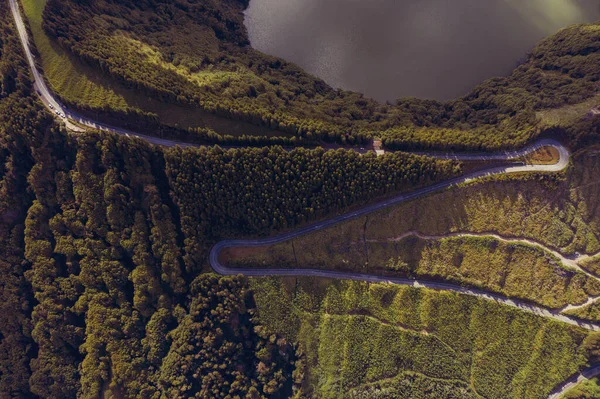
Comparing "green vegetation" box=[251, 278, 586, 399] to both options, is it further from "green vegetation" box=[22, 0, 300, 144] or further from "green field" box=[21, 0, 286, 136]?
"green field" box=[21, 0, 286, 136]

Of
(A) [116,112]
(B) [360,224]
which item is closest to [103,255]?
(A) [116,112]

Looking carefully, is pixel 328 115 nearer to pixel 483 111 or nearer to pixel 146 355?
A: pixel 483 111

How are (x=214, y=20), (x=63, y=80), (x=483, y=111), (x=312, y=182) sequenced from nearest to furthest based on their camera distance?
1. (x=312, y=182)
2. (x=63, y=80)
3. (x=483, y=111)
4. (x=214, y=20)

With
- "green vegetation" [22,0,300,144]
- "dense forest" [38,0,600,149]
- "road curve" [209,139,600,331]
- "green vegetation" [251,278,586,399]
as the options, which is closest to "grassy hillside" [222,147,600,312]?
"road curve" [209,139,600,331]

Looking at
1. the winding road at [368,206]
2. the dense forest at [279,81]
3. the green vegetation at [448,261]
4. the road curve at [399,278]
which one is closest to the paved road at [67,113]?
the winding road at [368,206]

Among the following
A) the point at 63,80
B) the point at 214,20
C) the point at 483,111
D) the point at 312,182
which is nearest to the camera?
the point at 312,182

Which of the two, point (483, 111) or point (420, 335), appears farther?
point (483, 111)
